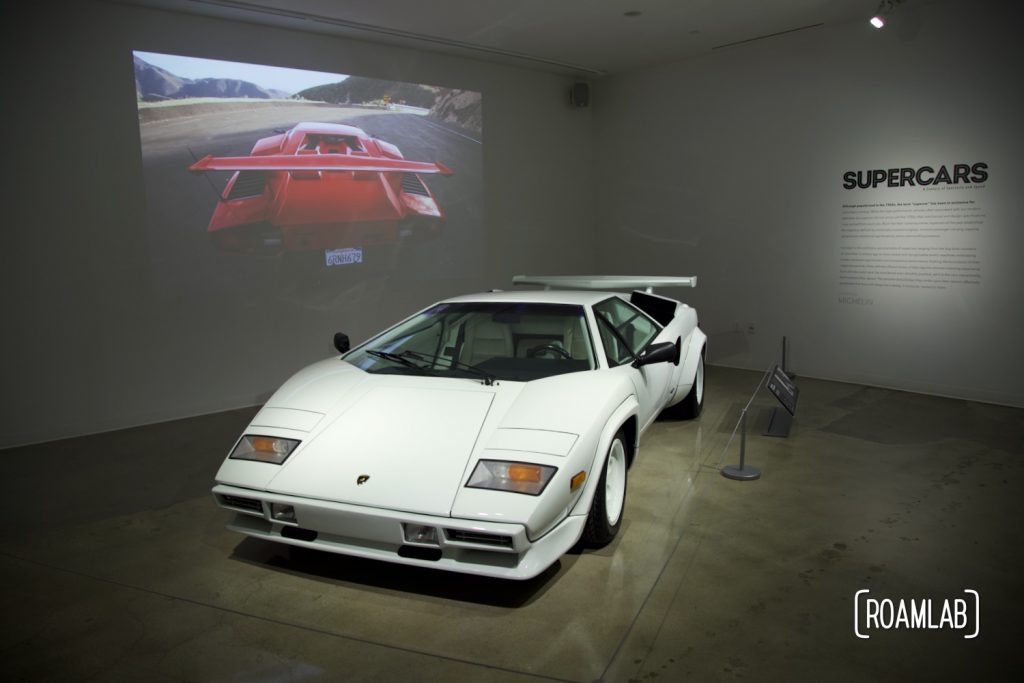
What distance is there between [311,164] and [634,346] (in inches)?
147

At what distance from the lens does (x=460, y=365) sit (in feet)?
11.6

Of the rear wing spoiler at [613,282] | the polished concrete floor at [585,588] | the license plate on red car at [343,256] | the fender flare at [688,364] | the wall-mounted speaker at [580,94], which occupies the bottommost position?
the polished concrete floor at [585,588]

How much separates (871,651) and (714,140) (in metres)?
6.26

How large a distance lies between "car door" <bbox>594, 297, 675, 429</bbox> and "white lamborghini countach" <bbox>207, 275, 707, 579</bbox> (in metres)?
0.02

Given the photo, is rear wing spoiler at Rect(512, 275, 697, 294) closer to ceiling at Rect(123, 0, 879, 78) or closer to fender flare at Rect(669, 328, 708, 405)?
fender flare at Rect(669, 328, 708, 405)

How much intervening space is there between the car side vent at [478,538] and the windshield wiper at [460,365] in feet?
2.87

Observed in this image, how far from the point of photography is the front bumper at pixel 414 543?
2.55 m

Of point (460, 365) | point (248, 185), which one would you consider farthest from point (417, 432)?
point (248, 185)

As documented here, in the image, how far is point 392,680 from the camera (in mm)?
2299

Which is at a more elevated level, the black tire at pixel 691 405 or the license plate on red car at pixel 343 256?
the license plate on red car at pixel 343 256

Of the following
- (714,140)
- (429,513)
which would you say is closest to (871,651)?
(429,513)

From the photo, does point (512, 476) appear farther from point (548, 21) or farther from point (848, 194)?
point (848, 194)

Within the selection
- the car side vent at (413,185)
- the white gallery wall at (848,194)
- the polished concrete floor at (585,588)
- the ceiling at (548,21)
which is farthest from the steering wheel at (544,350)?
the white gallery wall at (848,194)

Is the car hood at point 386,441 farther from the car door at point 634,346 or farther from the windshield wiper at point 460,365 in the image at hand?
the car door at point 634,346
